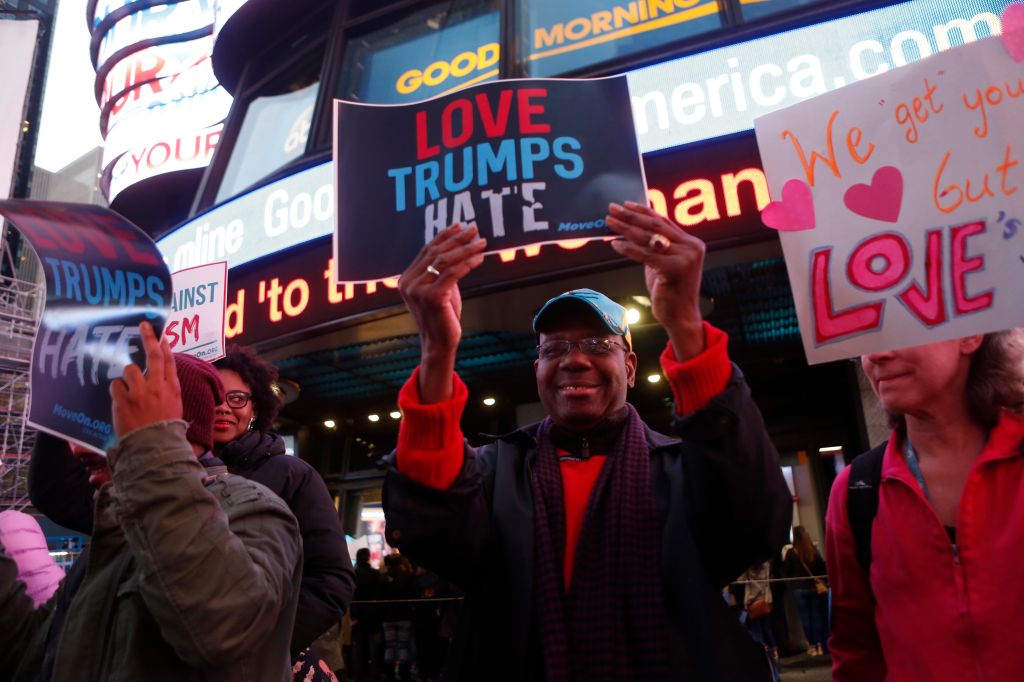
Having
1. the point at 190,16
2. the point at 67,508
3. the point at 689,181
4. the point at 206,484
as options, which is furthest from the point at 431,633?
the point at 190,16

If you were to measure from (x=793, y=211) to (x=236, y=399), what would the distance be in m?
2.41

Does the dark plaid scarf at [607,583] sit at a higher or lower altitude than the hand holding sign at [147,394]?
lower

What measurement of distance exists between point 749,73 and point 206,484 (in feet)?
16.5

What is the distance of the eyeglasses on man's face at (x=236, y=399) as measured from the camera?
3180 millimetres

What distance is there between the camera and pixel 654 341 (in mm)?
8234

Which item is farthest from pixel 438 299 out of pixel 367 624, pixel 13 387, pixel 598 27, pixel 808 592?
pixel 13 387

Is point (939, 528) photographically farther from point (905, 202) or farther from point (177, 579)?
point (177, 579)

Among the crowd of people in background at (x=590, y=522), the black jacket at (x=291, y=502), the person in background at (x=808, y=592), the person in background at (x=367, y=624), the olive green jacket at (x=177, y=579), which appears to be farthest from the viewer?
the person in background at (x=367, y=624)

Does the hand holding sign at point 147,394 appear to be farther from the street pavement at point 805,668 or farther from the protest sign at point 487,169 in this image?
the street pavement at point 805,668

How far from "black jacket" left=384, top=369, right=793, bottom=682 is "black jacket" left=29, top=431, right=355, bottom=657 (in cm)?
90

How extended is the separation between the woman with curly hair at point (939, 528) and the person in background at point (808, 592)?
691cm

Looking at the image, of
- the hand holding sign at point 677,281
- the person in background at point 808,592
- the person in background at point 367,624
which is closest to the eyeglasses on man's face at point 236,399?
the hand holding sign at point 677,281

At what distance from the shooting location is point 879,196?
197 centimetres

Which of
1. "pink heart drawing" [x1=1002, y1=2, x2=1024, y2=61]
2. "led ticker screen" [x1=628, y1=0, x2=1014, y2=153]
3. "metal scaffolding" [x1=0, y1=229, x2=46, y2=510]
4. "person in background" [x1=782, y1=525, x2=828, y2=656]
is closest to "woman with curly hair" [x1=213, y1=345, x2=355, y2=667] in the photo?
"pink heart drawing" [x1=1002, y1=2, x2=1024, y2=61]
